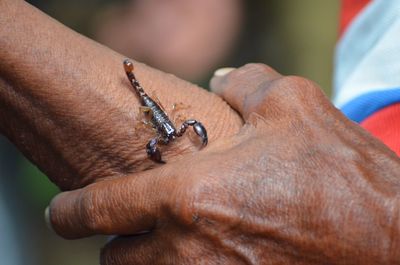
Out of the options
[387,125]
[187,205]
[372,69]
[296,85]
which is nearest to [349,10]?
[372,69]

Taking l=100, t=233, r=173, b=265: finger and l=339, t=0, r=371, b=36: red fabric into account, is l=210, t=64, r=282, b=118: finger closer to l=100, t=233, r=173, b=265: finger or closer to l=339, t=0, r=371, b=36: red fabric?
l=100, t=233, r=173, b=265: finger

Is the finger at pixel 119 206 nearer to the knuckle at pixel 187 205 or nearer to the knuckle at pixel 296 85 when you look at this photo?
the knuckle at pixel 187 205

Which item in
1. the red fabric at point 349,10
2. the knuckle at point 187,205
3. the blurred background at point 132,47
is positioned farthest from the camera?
the blurred background at point 132,47

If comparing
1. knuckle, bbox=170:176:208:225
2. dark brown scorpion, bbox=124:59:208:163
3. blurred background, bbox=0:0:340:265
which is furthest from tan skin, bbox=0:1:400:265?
blurred background, bbox=0:0:340:265

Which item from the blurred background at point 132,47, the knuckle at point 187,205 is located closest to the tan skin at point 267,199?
the knuckle at point 187,205

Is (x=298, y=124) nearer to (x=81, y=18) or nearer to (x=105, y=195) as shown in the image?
(x=105, y=195)

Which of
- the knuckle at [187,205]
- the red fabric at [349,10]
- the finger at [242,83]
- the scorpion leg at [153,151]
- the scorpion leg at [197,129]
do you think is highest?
the red fabric at [349,10]
